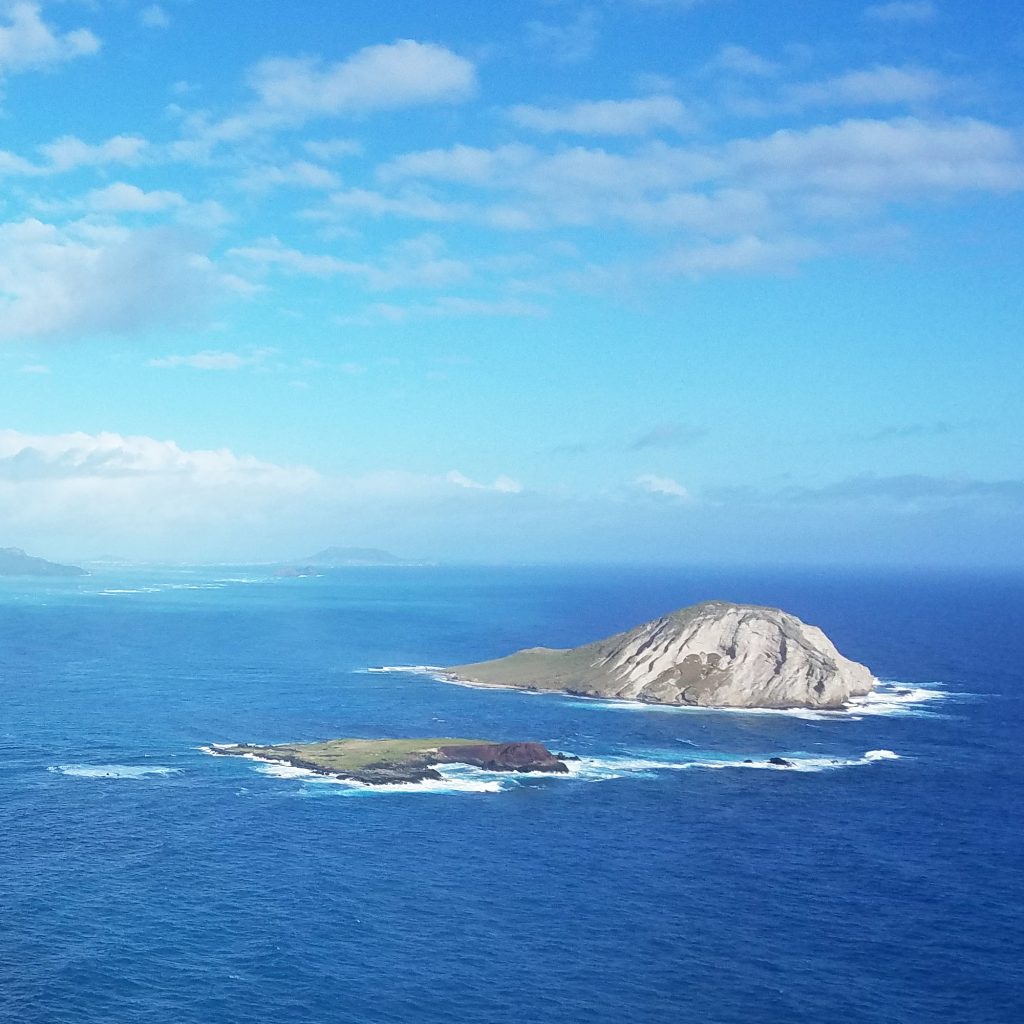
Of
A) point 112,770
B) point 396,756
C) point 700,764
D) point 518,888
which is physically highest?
point 700,764

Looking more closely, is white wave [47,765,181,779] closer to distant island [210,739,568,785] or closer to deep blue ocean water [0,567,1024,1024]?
deep blue ocean water [0,567,1024,1024]

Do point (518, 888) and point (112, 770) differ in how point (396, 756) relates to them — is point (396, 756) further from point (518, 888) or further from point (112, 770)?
point (518, 888)

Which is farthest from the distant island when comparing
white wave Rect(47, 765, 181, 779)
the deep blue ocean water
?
white wave Rect(47, 765, 181, 779)

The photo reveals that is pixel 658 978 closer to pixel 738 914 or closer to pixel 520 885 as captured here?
pixel 738 914

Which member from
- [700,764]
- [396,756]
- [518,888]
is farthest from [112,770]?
[700,764]

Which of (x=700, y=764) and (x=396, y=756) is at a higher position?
(x=700, y=764)

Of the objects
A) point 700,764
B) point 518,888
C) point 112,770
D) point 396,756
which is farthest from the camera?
point 700,764
